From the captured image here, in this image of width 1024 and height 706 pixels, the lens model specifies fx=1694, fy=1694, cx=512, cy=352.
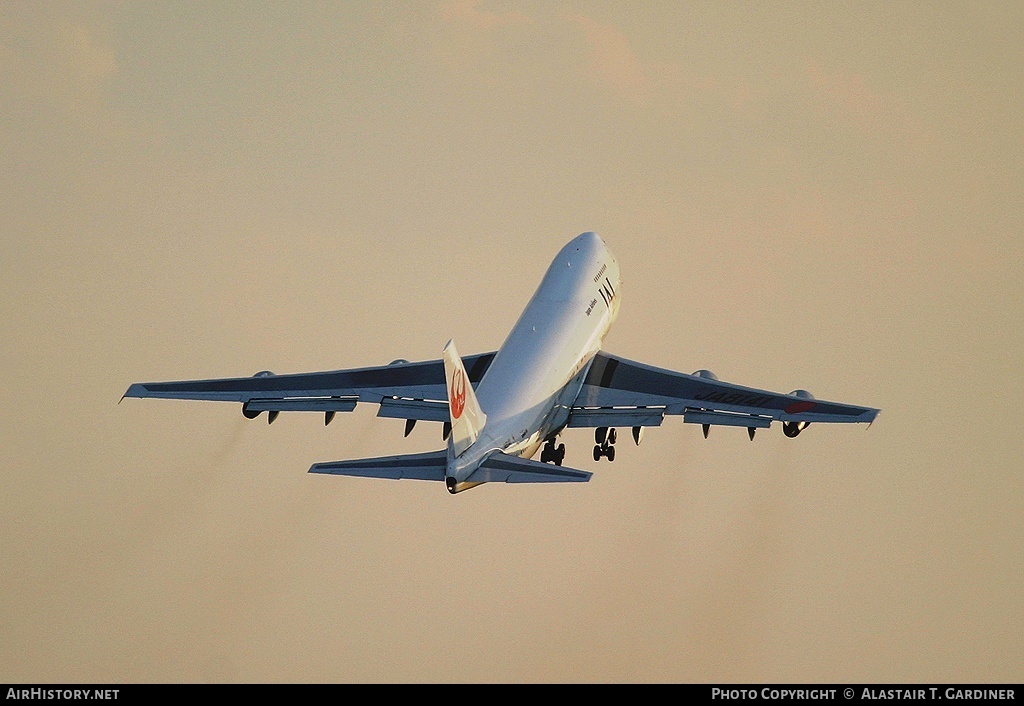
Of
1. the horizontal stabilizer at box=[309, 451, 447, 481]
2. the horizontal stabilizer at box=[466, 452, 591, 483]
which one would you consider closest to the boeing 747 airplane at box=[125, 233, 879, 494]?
the horizontal stabilizer at box=[466, 452, 591, 483]

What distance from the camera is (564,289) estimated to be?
7194 cm

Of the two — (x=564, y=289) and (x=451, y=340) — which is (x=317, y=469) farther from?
(x=564, y=289)

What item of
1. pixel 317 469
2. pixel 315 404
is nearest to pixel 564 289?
pixel 315 404

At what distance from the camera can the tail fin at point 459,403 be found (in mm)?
55969

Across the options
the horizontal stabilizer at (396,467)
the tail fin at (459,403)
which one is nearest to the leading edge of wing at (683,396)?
the tail fin at (459,403)

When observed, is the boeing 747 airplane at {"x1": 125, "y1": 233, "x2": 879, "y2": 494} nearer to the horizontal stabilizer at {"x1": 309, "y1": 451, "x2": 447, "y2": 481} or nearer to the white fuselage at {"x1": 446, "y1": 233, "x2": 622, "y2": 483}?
the white fuselage at {"x1": 446, "y1": 233, "x2": 622, "y2": 483}

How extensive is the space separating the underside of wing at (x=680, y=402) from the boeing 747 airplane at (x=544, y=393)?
0.13 feet

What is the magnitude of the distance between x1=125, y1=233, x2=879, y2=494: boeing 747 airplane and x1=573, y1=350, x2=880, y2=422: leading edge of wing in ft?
0.13

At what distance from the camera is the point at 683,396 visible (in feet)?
217

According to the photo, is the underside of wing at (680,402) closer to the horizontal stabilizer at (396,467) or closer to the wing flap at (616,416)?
the wing flap at (616,416)

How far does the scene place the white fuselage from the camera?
59.9 m

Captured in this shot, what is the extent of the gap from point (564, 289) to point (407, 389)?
8.71 meters

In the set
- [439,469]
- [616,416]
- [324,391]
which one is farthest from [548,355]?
[439,469]

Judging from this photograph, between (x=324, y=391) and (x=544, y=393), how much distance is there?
930 centimetres
